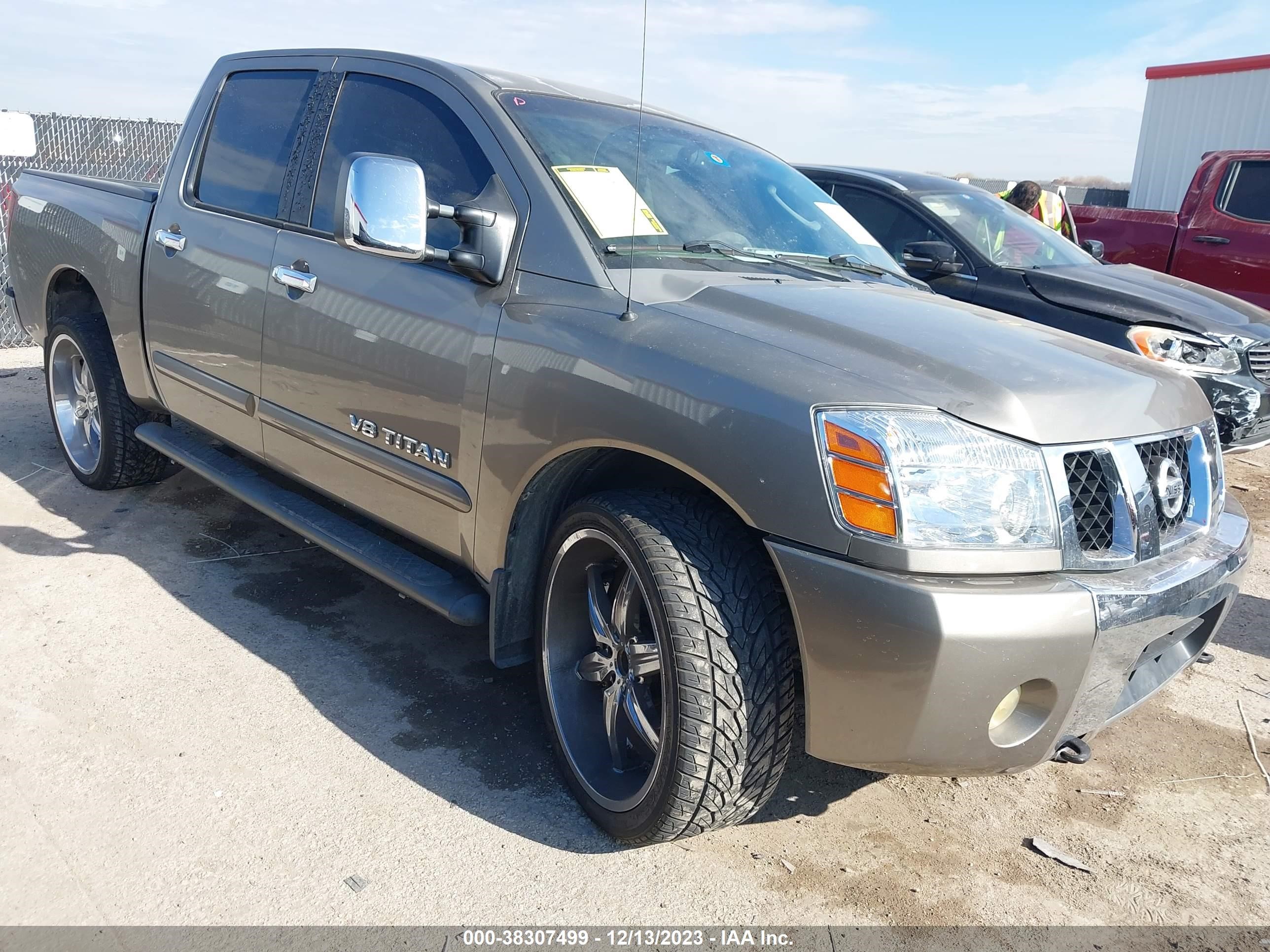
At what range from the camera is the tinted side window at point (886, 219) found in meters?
6.36

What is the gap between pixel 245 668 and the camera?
131 inches

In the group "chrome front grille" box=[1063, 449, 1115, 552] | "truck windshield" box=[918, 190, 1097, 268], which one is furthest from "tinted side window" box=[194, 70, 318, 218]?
"truck windshield" box=[918, 190, 1097, 268]

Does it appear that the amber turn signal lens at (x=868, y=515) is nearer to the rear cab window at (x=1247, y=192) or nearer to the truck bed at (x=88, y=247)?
the truck bed at (x=88, y=247)

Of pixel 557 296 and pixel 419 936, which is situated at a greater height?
pixel 557 296

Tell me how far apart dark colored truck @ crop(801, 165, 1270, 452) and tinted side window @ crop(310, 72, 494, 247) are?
337 cm

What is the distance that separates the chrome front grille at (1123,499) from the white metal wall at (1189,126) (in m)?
13.4

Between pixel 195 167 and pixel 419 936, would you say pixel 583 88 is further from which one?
pixel 419 936

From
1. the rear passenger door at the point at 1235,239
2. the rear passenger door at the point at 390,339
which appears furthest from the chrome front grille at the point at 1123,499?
the rear passenger door at the point at 1235,239

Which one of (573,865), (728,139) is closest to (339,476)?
(573,865)

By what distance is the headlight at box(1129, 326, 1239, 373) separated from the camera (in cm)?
533

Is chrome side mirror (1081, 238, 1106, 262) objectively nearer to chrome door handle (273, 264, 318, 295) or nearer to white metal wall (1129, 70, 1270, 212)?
chrome door handle (273, 264, 318, 295)

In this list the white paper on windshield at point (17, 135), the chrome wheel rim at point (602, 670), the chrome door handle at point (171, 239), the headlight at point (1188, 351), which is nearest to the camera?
the chrome wheel rim at point (602, 670)

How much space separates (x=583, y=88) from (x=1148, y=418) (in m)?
2.12

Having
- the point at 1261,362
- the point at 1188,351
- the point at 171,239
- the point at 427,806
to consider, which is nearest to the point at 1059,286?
the point at 1188,351
